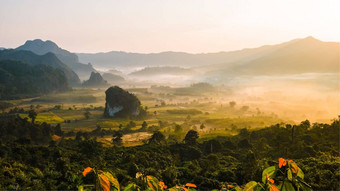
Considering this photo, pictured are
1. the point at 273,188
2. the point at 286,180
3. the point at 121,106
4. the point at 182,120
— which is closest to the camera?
the point at 273,188

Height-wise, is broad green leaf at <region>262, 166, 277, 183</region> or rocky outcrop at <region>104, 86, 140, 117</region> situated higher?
broad green leaf at <region>262, 166, 277, 183</region>

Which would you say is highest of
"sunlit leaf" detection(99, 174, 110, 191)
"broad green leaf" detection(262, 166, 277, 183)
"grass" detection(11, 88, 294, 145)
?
"sunlit leaf" detection(99, 174, 110, 191)

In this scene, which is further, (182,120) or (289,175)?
(182,120)

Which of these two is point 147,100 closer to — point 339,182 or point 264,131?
point 264,131

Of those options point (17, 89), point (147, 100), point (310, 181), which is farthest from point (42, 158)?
point (17, 89)

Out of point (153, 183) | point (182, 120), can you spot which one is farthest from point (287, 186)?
point (182, 120)

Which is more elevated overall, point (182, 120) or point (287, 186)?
point (287, 186)

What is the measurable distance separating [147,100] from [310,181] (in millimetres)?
162220

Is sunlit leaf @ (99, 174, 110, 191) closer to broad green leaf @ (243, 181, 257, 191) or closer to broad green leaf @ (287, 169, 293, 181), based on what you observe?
broad green leaf @ (243, 181, 257, 191)

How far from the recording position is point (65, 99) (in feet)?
565

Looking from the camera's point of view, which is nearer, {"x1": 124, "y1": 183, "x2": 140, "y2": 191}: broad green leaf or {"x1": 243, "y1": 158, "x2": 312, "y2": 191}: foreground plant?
{"x1": 243, "y1": 158, "x2": 312, "y2": 191}: foreground plant

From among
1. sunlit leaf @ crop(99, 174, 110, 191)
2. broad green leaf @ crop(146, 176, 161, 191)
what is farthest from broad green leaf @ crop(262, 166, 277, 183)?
sunlit leaf @ crop(99, 174, 110, 191)

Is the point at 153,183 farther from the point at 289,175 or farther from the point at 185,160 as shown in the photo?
the point at 185,160

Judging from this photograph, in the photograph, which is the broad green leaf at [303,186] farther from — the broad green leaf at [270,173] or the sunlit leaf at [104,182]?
the sunlit leaf at [104,182]
